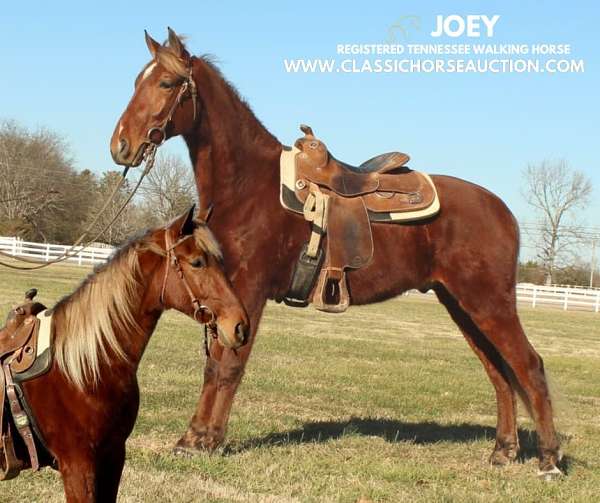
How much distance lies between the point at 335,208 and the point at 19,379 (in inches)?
140

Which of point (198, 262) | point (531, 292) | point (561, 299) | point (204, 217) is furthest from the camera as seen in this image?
point (531, 292)

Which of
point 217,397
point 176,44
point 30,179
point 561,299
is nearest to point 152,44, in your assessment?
point 176,44

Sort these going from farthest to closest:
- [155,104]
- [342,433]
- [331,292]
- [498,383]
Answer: [342,433], [498,383], [331,292], [155,104]

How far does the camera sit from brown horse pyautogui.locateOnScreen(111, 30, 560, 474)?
646cm

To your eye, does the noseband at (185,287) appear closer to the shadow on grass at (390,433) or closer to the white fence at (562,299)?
the shadow on grass at (390,433)

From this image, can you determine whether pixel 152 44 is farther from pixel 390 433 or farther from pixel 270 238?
pixel 390 433

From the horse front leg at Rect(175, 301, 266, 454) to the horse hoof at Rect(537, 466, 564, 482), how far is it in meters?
2.63

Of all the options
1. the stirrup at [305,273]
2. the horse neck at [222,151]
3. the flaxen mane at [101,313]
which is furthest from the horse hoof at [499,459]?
the flaxen mane at [101,313]

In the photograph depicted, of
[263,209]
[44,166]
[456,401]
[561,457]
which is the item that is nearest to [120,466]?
[263,209]

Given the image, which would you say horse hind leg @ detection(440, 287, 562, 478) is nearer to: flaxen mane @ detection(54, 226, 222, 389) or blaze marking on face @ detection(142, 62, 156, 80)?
blaze marking on face @ detection(142, 62, 156, 80)

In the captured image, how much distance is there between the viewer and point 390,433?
788cm

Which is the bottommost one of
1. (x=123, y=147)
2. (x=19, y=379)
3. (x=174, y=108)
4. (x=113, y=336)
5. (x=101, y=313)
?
(x=19, y=379)

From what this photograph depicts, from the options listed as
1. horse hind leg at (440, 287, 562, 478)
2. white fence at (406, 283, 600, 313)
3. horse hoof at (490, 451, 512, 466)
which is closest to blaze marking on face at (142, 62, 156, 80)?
horse hind leg at (440, 287, 562, 478)

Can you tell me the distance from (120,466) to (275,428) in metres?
3.86
